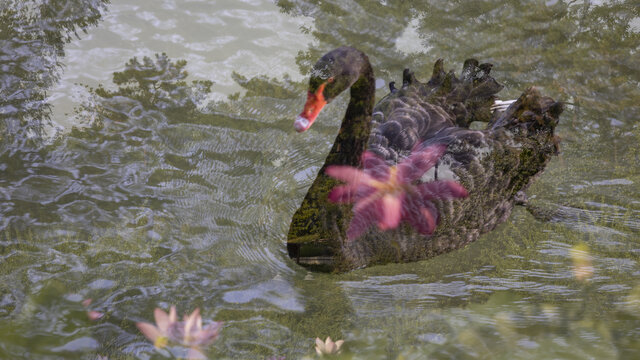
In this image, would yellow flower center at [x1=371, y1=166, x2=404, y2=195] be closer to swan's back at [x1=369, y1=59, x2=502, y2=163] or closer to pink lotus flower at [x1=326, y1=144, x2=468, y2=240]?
pink lotus flower at [x1=326, y1=144, x2=468, y2=240]

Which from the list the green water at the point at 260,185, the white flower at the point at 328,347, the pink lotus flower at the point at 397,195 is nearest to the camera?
the white flower at the point at 328,347

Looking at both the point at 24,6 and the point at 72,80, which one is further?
the point at 24,6

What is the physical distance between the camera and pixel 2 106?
484 cm

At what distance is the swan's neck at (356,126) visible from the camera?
3.13 m

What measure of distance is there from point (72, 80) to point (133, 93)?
0.62m

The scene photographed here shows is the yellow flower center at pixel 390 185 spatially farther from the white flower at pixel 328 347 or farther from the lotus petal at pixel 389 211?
the white flower at pixel 328 347

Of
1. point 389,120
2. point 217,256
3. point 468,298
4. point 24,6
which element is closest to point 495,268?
point 468,298

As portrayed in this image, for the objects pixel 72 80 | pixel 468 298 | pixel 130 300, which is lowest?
pixel 130 300

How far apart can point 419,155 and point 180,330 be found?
71.6 inches

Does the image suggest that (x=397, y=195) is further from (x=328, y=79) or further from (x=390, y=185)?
(x=328, y=79)

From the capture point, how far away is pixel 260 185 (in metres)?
4.31

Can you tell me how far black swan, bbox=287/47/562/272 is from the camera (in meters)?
3.15

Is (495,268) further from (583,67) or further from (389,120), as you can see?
(583,67)

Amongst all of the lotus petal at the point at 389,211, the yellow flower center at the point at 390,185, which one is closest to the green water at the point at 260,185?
the lotus petal at the point at 389,211
